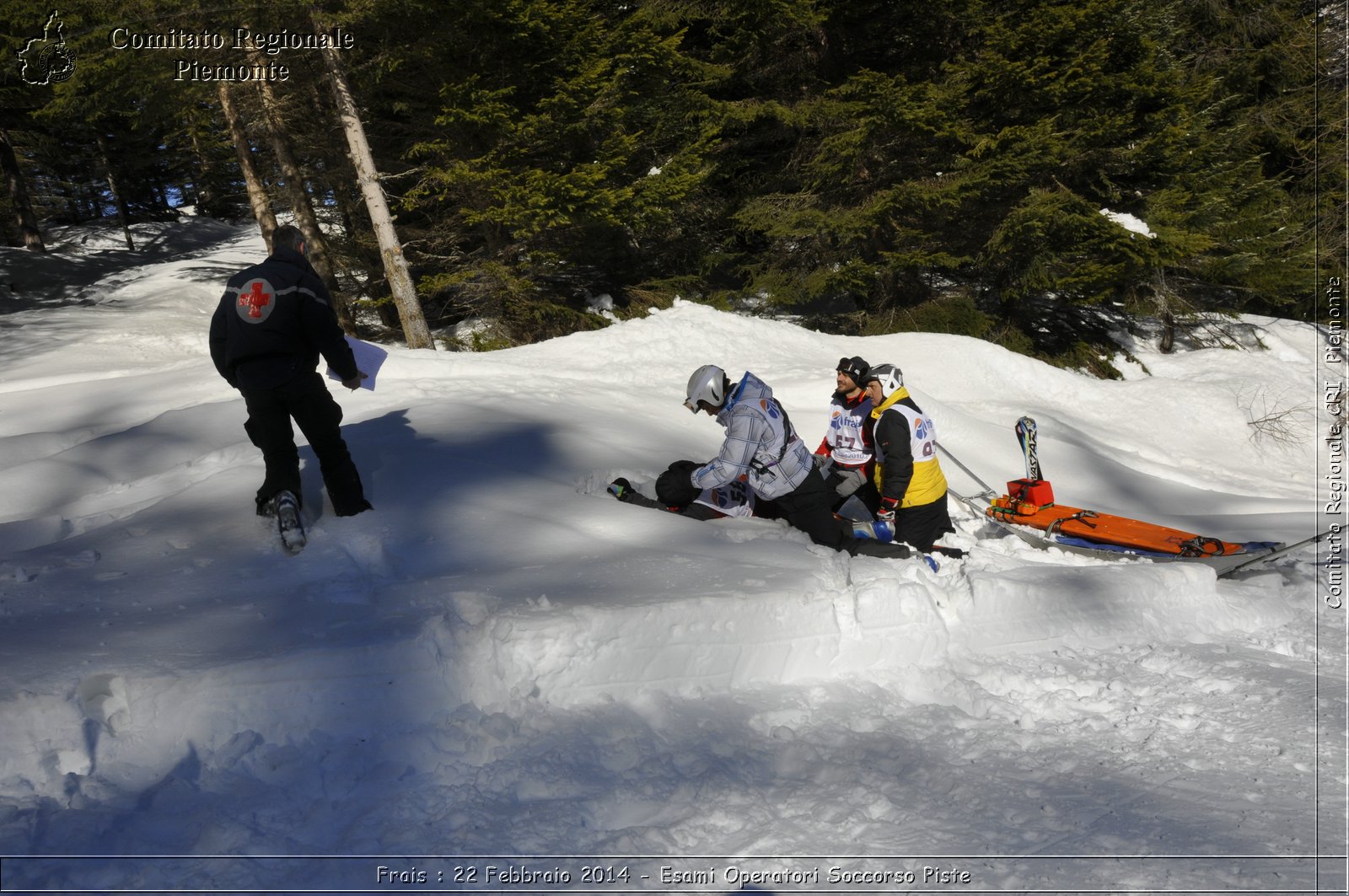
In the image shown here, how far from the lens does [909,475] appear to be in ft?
18.9

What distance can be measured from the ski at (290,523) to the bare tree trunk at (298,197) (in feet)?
33.1

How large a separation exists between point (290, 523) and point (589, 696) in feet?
6.82

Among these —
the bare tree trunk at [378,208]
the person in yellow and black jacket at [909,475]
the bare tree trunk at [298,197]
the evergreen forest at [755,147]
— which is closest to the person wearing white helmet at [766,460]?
the person in yellow and black jacket at [909,475]

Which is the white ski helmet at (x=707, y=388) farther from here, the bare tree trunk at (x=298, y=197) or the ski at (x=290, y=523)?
the bare tree trunk at (x=298, y=197)

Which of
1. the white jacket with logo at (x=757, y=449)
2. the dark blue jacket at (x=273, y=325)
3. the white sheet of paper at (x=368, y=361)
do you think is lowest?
the white jacket with logo at (x=757, y=449)

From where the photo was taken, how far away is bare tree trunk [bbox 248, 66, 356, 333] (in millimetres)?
13523

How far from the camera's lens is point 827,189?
16.9 metres

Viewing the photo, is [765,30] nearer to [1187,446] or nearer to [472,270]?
[472,270]

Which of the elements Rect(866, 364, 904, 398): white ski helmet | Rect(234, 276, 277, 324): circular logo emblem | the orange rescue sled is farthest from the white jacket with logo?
Rect(234, 276, 277, 324): circular logo emblem

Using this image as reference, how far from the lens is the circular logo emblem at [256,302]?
4.29m

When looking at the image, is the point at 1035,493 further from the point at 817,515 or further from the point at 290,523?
the point at 290,523

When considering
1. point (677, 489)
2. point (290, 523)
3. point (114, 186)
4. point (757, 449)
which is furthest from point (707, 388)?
point (114, 186)

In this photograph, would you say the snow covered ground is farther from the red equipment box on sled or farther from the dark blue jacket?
the dark blue jacket

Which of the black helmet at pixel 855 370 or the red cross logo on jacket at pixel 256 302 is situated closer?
the red cross logo on jacket at pixel 256 302
